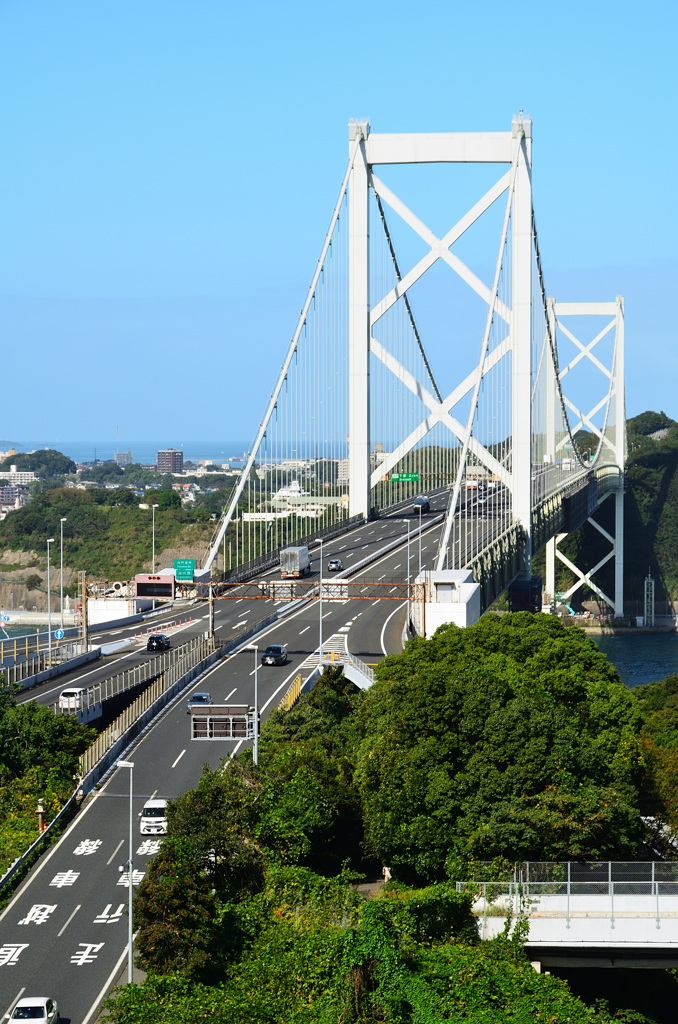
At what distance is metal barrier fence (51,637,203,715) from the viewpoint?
46.2 meters

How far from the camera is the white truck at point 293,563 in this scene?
60656 mm

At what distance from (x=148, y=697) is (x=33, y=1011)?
2295 centimetres

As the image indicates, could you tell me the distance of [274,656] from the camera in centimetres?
5172

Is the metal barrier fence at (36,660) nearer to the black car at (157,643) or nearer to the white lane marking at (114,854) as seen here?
the black car at (157,643)

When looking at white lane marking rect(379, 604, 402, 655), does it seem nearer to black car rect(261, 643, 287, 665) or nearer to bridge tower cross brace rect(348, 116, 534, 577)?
black car rect(261, 643, 287, 665)

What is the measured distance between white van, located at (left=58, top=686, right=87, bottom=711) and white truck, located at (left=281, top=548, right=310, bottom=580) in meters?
15.4

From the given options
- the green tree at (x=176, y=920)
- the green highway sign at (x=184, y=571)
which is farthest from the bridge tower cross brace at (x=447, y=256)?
the green tree at (x=176, y=920)

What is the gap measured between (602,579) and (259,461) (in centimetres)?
8712

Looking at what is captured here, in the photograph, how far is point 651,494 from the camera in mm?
153375

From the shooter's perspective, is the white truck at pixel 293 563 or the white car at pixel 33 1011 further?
the white truck at pixel 293 563

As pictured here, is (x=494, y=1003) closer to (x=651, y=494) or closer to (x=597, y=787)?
(x=597, y=787)

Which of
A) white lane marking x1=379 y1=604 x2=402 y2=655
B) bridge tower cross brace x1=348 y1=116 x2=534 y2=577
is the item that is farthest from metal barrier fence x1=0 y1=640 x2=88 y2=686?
bridge tower cross brace x1=348 y1=116 x2=534 y2=577

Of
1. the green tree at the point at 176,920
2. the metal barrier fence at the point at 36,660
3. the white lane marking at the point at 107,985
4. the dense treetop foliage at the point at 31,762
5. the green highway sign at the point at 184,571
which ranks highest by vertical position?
the green highway sign at the point at 184,571

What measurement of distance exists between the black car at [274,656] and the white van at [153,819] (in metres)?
17.0
